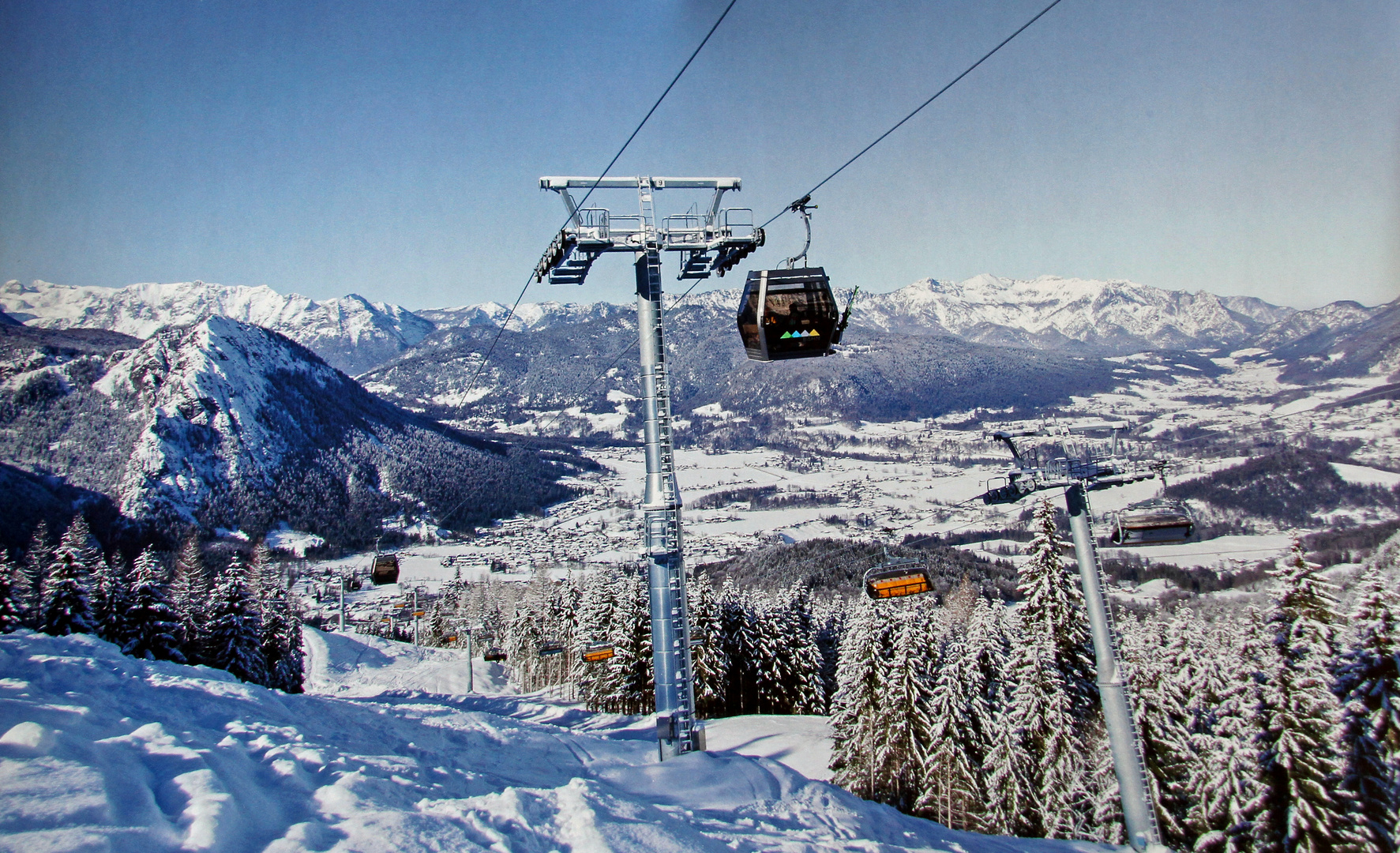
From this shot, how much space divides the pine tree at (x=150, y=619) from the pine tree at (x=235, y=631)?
5.17ft

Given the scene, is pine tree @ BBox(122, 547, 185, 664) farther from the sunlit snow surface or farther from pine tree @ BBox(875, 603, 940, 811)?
A: pine tree @ BBox(875, 603, 940, 811)

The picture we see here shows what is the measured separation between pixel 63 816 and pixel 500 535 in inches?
7227

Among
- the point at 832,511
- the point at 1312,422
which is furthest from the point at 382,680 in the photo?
the point at 1312,422

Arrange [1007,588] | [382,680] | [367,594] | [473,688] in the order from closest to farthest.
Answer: [473,688]
[382,680]
[1007,588]
[367,594]

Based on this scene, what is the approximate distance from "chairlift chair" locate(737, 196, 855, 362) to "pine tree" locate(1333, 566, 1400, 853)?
39.6 ft

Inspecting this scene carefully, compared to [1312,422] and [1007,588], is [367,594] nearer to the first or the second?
[1007,588]

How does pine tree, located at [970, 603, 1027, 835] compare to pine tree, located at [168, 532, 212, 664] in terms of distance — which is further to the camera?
pine tree, located at [168, 532, 212, 664]

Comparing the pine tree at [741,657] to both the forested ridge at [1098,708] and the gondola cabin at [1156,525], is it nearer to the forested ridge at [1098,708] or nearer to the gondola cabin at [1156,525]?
the forested ridge at [1098,708]

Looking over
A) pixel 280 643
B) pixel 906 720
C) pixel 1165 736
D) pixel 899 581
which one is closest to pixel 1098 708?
pixel 1165 736

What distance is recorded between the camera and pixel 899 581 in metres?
20.7

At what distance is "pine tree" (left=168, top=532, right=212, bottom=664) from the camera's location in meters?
31.2

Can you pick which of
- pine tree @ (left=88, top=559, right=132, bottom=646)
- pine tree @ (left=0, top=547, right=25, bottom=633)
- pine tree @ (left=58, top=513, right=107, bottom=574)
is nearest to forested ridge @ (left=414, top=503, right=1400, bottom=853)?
pine tree @ (left=88, top=559, right=132, bottom=646)

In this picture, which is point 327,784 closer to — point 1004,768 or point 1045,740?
point 1045,740

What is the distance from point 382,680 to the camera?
1976 inches
